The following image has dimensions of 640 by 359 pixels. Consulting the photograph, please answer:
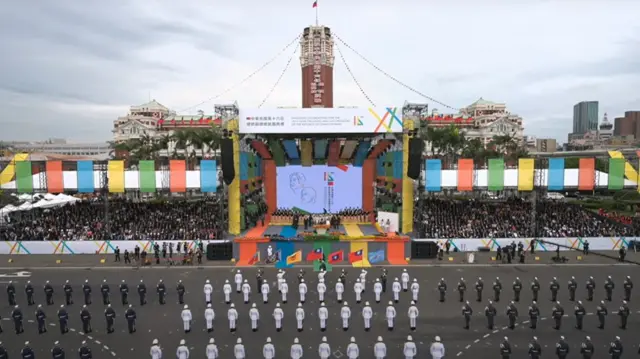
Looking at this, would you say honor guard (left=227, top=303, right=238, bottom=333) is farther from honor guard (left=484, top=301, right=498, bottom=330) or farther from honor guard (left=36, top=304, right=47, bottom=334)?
honor guard (left=484, top=301, right=498, bottom=330)

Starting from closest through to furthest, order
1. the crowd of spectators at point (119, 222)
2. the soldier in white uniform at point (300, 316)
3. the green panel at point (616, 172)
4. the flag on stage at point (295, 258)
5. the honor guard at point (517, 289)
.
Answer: the soldier in white uniform at point (300, 316) < the honor guard at point (517, 289) < the flag on stage at point (295, 258) < the crowd of spectators at point (119, 222) < the green panel at point (616, 172)

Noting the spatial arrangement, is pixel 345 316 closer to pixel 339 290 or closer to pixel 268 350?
pixel 339 290

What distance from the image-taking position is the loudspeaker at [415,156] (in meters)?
27.4

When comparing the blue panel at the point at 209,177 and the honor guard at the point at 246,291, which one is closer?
the honor guard at the point at 246,291

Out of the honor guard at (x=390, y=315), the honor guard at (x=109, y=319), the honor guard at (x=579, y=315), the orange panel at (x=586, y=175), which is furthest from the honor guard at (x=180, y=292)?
the orange panel at (x=586, y=175)

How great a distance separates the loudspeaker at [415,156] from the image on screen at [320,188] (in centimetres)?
765

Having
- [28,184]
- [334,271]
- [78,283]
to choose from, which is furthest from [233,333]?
[28,184]

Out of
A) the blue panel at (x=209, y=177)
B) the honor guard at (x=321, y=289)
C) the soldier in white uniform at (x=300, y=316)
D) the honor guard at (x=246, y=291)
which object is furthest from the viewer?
the blue panel at (x=209, y=177)

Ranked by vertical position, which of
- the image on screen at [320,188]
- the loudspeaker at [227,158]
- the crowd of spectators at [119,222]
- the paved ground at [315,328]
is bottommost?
the paved ground at [315,328]

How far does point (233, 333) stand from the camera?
49.0 ft

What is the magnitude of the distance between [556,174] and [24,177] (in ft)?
129

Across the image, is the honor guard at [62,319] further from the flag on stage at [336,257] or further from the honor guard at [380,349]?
the flag on stage at [336,257]

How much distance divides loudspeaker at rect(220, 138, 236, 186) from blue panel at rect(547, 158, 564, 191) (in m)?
22.8

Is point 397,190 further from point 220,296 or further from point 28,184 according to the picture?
point 28,184
